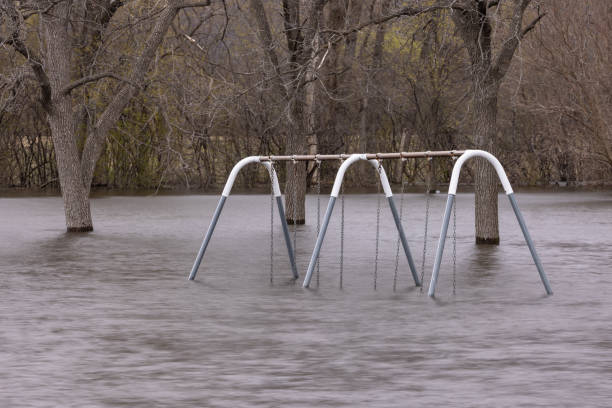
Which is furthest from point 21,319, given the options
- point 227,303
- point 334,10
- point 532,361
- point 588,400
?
point 334,10

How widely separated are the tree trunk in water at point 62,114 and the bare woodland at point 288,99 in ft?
0.09

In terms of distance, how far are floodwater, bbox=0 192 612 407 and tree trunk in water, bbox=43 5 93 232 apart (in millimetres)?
1816

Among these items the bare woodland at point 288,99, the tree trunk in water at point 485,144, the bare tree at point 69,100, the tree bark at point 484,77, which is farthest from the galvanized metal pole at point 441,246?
the bare tree at point 69,100

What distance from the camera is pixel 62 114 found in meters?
21.3

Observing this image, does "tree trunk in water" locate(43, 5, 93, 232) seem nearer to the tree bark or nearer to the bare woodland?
the bare woodland

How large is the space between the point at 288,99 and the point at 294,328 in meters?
13.9

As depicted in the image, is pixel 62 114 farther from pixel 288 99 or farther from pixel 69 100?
pixel 288 99

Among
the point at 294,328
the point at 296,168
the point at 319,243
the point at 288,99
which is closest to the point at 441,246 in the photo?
the point at 319,243

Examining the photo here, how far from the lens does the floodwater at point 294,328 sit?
736 cm

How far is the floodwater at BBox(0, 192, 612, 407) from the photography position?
736 centimetres

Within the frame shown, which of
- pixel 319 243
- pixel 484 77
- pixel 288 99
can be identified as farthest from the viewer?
pixel 288 99

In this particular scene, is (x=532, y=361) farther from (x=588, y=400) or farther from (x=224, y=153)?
(x=224, y=153)

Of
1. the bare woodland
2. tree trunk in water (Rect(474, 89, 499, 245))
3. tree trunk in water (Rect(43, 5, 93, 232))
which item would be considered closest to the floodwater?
tree trunk in water (Rect(474, 89, 499, 245))

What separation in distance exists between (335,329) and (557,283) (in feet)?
14.9
